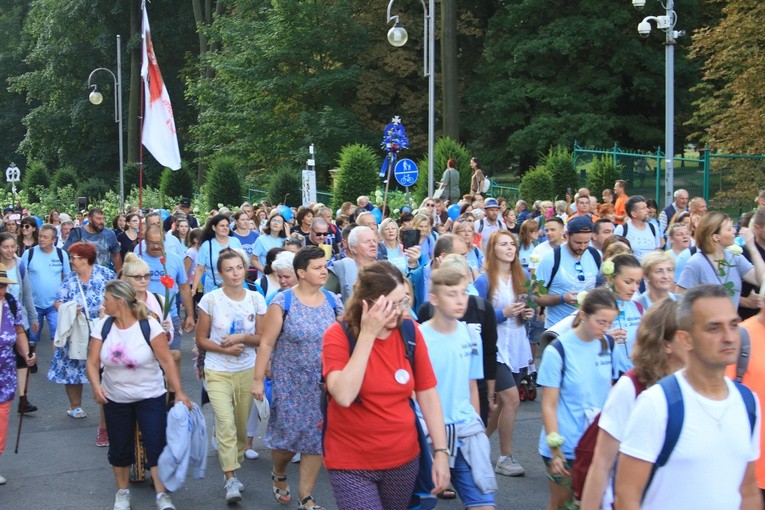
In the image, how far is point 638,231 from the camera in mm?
11758

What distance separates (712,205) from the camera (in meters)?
24.6

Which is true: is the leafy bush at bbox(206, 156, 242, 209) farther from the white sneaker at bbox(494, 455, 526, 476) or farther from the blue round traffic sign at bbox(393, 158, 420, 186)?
the white sneaker at bbox(494, 455, 526, 476)

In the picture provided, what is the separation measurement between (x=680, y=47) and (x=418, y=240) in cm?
2825

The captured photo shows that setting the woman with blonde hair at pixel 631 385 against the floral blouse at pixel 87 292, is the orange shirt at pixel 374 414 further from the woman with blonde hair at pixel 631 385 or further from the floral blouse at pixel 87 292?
the floral blouse at pixel 87 292

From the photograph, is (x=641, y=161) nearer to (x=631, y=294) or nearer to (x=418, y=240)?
(x=418, y=240)

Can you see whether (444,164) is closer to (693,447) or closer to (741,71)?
(741,71)

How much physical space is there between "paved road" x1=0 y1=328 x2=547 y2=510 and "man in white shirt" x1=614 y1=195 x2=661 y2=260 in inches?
96.1

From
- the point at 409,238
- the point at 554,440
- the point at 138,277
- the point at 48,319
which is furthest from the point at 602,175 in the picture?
the point at 554,440

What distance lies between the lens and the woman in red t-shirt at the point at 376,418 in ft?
15.3

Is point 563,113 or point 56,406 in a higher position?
point 563,113

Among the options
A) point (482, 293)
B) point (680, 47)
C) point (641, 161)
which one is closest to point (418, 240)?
point (482, 293)

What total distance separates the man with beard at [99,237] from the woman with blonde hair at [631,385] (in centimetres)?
1071

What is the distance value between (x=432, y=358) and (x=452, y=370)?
116 millimetres

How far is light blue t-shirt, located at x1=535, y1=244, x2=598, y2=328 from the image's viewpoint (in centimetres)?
882
